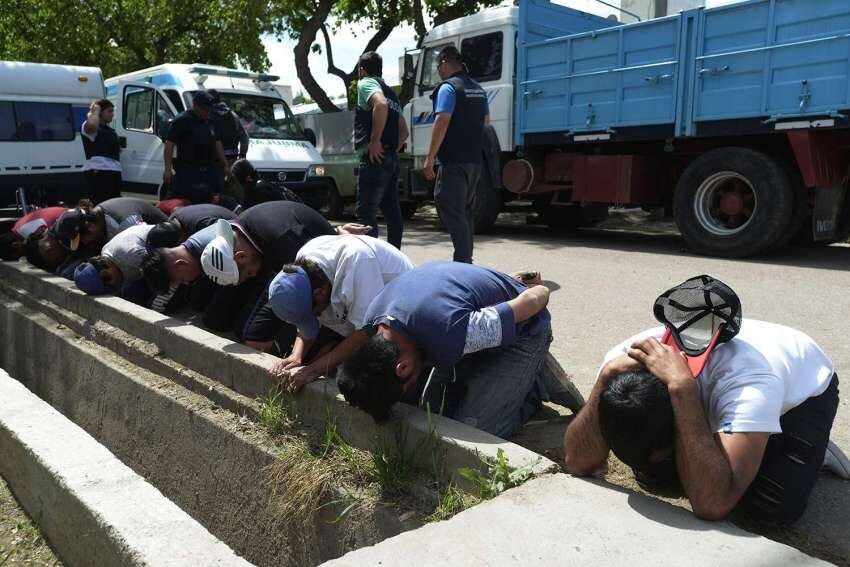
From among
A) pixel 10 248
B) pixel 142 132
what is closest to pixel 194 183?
pixel 10 248

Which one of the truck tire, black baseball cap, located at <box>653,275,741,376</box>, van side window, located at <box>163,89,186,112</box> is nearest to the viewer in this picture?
black baseball cap, located at <box>653,275,741,376</box>

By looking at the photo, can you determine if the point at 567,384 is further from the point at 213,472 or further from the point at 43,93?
the point at 43,93

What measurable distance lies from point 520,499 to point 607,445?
30cm

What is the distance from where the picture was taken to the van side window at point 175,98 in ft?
32.4

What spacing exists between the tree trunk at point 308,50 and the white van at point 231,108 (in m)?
4.82

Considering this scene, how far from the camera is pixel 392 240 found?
19.5ft

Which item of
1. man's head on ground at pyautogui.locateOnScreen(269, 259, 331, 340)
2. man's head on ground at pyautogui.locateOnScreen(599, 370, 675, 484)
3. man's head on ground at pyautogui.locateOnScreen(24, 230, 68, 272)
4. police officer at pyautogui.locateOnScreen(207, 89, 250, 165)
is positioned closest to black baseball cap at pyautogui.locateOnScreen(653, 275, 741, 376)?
man's head on ground at pyautogui.locateOnScreen(599, 370, 675, 484)

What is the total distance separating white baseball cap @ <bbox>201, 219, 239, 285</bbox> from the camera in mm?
3738

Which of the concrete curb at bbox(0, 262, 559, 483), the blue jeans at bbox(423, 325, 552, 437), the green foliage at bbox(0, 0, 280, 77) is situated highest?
the green foliage at bbox(0, 0, 280, 77)

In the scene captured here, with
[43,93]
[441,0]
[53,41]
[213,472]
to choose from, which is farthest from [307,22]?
[213,472]

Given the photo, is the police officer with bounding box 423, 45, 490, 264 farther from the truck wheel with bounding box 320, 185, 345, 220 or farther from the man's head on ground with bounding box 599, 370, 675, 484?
the truck wheel with bounding box 320, 185, 345, 220

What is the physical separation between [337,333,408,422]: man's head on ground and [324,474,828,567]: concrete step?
570 millimetres

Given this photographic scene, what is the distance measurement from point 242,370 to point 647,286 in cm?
354

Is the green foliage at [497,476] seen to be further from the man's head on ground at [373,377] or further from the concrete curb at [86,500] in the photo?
the concrete curb at [86,500]
